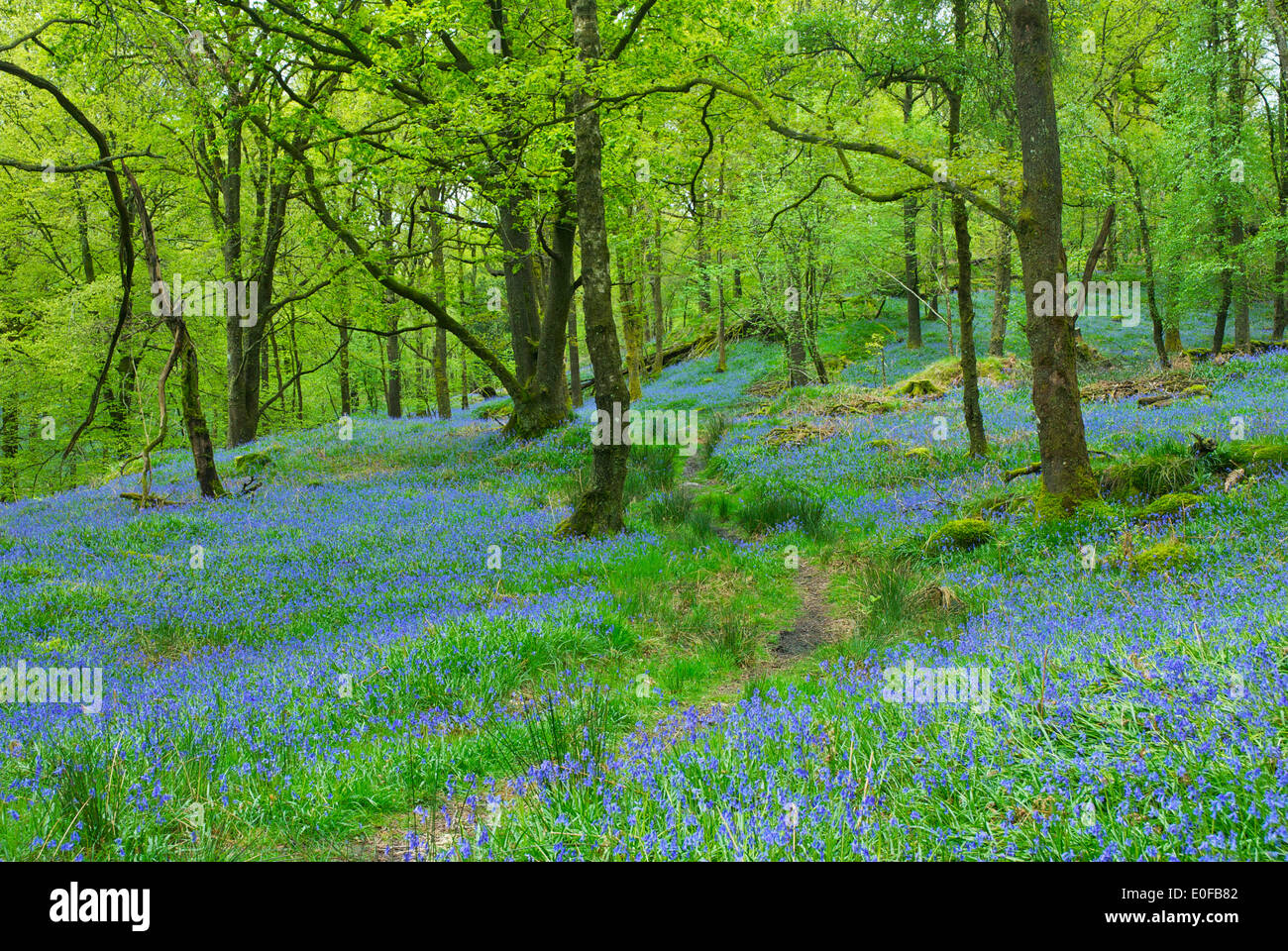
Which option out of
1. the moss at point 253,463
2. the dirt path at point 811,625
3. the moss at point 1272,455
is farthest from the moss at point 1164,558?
the moss at point 253,463

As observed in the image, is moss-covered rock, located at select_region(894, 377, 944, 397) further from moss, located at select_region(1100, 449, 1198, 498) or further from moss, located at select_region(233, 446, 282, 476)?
moss, located at select_region(233, 446, 282, 476)

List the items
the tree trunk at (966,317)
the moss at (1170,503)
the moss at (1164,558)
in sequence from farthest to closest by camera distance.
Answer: the tree trunk at (966,317)
the moss at (1170,503)
the moss at (1164,558)

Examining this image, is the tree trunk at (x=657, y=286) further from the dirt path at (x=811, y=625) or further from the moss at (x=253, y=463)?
the dirt path at (x=811, y=625)

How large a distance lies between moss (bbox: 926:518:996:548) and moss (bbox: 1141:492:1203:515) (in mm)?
1556

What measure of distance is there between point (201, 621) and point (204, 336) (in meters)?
27.3

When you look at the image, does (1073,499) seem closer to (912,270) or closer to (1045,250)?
(1045,250)

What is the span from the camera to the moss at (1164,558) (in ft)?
19.4

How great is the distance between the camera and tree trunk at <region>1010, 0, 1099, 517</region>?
26.0 ft

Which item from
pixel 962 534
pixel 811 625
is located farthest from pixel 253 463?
pixel 962 534

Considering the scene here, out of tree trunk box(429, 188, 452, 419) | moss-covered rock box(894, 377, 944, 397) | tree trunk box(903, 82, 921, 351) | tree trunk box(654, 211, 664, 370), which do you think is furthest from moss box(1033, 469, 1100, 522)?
tree trunk box(903, 82, 921, 351)

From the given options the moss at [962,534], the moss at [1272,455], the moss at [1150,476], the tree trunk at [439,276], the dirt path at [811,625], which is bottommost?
the dirt path at [811,625]

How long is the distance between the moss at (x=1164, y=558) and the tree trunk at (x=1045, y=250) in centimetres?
190

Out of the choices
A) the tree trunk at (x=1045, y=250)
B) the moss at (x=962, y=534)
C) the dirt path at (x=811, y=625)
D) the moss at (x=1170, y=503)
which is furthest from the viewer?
the moss at (x=962, y=534)
